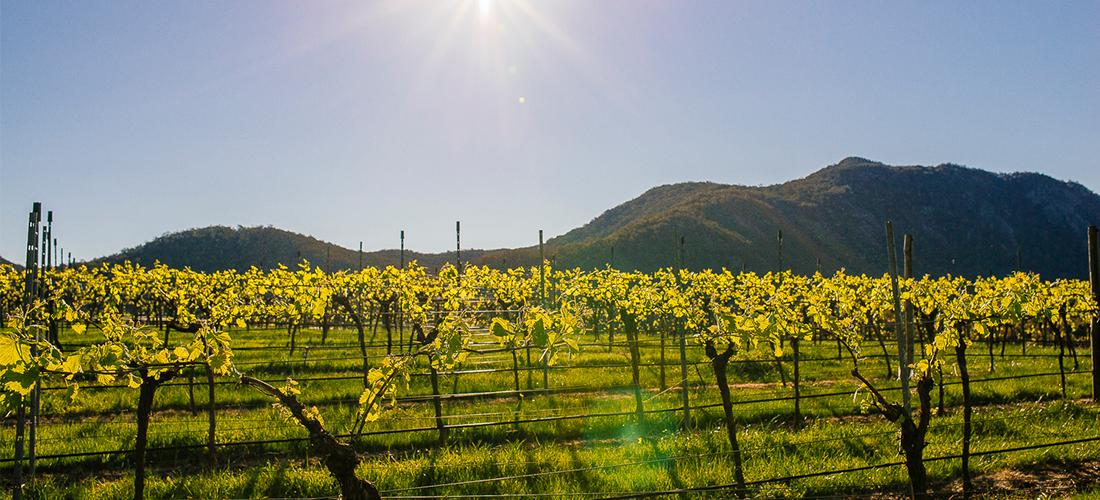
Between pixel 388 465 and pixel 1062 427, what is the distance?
8.66m

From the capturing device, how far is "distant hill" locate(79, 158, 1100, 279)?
6309cm

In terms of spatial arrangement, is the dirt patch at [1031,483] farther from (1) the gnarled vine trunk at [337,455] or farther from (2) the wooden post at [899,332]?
(1) the gnarled vine trunk at [337,455]

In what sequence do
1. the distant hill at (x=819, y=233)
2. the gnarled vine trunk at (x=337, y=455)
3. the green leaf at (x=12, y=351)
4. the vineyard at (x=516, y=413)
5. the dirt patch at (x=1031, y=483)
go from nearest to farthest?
1. the green leaf at (x=12, y=351)
2. the gnarled vine trunk at (x=337, y=455)
3. the vineyard at (x=516, y=413)
4. the dirt patch at (x=1031, y=483)
5. the distant hill at (x=819, y=233)

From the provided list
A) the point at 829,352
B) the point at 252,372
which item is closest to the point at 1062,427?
the point at 829,352

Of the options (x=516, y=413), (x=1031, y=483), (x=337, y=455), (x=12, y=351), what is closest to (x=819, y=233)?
(x=1031, y=483)

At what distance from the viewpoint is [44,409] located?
8578 millimetres

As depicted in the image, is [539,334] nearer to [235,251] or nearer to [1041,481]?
[1041,481]

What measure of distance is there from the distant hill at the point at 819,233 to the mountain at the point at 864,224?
234 millimetres

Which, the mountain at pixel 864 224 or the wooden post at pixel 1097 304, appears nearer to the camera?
the wooden post at pixel 1097 304

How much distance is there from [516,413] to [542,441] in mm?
552

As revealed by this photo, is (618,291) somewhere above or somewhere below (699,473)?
above

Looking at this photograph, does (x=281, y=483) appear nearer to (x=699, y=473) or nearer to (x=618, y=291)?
(x=699, y=473)

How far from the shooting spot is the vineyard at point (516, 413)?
113 inches

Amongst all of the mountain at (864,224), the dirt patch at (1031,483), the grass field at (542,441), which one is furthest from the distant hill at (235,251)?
the dirt patch at (1031,483)
